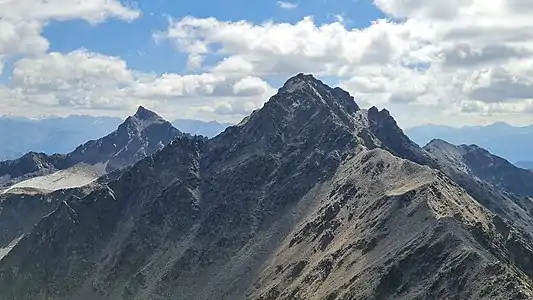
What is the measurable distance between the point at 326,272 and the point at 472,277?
2243 inches

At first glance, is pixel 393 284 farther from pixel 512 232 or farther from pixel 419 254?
pixel 512 232

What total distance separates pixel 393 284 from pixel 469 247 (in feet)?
65.5

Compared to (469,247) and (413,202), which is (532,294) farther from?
(413,202)

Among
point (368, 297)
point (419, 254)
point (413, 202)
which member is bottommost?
point (368, 297)

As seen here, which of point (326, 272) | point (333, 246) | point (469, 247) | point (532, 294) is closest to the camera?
point (532, 294)

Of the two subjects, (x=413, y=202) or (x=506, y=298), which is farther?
(x=413, y=202)

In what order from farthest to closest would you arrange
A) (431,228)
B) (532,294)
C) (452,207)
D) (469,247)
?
(452,207) → (431,228) → (469,247) → (532,294)

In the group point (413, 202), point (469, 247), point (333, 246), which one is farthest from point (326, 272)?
point (469, 247)

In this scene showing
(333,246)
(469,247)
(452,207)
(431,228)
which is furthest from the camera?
(333,246)

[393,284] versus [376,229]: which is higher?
[376,229]

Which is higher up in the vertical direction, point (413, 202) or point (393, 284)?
point (413, 202)

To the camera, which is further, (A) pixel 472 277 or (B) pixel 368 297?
(B) pixel 368 297

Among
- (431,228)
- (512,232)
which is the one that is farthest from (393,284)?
(512,232)

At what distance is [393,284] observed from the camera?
150625 millimetres
